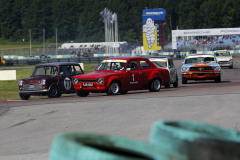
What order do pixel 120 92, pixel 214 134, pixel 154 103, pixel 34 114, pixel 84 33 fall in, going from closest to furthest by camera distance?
pixel 214 134
pixel 34 114
pixel 154 103
pixel 120 92
pixel 84 33

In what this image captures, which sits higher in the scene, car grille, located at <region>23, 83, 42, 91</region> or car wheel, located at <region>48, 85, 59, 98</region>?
car grille, located at <region>23, 83, 42, 91</region>

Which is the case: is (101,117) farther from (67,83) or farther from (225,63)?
(225,63)

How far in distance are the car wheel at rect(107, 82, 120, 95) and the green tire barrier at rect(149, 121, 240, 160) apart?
1660 cm

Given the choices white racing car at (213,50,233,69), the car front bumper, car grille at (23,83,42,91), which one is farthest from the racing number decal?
the car front bumper

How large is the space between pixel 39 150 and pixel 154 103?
23.5 ft

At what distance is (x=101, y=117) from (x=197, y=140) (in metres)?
10.4

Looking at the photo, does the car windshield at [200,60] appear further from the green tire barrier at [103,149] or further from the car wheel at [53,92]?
the green tire barrier at [103,149]

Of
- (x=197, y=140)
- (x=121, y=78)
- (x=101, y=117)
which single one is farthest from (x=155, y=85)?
(x=197, y=140)

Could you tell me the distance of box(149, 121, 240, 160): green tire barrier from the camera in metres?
1.52

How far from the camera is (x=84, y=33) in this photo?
189 metres

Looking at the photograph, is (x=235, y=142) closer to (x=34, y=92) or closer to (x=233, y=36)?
(x=34, y=92)

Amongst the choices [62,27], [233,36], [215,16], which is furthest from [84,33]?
[233,36]

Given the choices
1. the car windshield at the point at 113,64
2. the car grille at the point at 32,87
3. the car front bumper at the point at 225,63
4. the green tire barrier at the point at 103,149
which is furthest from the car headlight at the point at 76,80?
the car front bumper at the point at 225,63

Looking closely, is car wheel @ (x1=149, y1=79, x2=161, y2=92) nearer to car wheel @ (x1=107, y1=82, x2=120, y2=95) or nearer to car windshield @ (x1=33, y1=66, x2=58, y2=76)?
car wheel @ (x1=107, y1=82, x2=120, y2=95)
